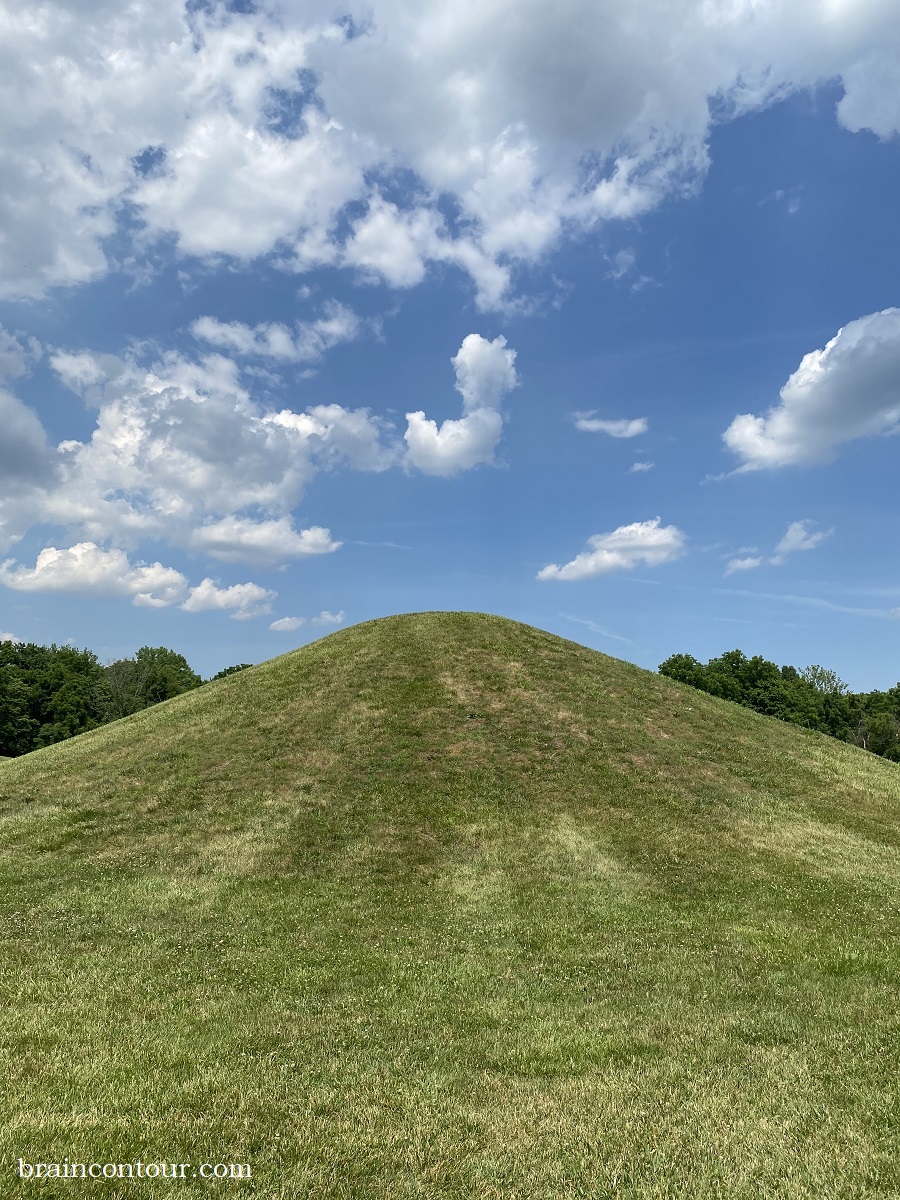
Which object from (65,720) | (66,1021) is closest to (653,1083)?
(66,1021)

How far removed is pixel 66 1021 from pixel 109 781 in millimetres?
22787

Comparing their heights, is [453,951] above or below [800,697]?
below

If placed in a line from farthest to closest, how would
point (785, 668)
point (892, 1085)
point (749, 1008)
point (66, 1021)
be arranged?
point (785, 668) → point (749, 1008) → point (66, 1021) → point (892, 1085)

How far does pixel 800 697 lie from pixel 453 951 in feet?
403

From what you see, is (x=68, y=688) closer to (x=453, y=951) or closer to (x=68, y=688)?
(x=68, y=688)

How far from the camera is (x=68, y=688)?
4294 inches

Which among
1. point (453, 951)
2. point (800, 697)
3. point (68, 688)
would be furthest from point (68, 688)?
point (800, 697)

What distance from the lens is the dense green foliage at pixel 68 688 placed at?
9894cm

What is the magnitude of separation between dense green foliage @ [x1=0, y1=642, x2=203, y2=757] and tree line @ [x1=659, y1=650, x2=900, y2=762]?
9535 centimetres

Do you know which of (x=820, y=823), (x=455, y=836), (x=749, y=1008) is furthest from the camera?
(x=820, y=823)

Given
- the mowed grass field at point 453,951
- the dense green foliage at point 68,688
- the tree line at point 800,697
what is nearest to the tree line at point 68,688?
the dense green foliage at point 68,688

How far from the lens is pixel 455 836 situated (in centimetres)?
2803

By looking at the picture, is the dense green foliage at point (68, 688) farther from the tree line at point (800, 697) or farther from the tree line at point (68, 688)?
the tree line at point (800, 697)

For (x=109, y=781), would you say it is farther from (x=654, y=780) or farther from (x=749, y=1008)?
(x=749, y=1008)
